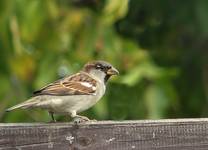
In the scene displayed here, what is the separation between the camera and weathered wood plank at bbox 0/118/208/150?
3.14m

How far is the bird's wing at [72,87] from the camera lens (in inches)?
168

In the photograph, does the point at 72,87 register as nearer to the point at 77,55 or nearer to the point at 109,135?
the point at 77,55

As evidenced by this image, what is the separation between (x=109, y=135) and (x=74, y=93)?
1206 millimetres

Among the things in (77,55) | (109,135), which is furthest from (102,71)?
(109,135)

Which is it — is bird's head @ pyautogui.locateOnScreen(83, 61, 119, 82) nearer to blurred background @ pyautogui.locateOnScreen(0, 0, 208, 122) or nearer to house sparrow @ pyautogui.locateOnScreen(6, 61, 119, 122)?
house sparrow @ pyautogui.locateOnScreen(6, 61, 119, 122)

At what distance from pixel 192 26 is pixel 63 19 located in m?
1.37

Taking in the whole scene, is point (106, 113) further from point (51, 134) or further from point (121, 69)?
point (51, 134)

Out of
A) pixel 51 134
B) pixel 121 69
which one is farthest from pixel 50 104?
pixel 121 69

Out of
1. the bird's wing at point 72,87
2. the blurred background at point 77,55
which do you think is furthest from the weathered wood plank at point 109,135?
the blurred background at point 77,55

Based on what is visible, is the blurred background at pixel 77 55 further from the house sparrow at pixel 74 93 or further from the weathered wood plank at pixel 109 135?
the weathered wood plank at pixel 109 135

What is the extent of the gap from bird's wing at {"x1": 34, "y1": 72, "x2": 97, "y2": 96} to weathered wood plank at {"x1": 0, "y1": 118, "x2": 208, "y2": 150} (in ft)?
3.27

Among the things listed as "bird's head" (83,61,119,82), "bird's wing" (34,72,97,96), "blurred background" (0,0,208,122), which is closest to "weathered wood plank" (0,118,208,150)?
"bird's wing" (34,72,97,96)

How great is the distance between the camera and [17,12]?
5.27 metres

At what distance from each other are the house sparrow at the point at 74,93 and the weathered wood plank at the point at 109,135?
0.72m
